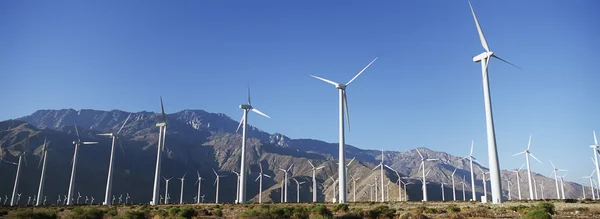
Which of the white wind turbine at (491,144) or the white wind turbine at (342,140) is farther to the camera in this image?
the white wind turbine at (342,140)

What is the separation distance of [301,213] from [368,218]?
5.78 meters

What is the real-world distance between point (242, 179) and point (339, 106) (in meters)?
22.5

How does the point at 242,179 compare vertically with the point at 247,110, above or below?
below

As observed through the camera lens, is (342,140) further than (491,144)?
Yes

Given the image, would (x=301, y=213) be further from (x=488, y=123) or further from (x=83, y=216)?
(x=488, y=123)

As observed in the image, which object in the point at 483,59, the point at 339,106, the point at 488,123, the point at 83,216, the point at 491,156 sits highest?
the point at 483,59

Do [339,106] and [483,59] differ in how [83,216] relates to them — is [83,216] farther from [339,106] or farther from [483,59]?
[483,59]

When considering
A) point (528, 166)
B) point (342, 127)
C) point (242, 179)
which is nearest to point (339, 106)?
point (342, 127)

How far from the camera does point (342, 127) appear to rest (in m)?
66.6

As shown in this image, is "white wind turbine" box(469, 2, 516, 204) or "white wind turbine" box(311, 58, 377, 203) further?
"white wind turbine" box(311, 58, 377, 203)

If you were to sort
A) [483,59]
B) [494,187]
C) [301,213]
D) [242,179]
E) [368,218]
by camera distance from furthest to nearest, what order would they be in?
1. [242,179]
2. [483,59]
3. [494,187]
4. [301,213]
5. [368,218]

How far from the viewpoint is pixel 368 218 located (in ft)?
101

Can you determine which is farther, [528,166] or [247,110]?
[528,166]

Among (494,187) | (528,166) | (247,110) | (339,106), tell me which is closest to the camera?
(494,187)
